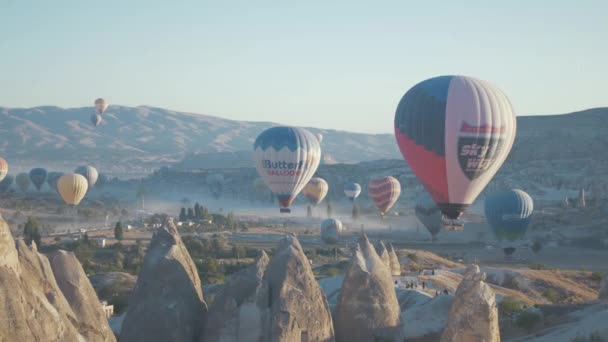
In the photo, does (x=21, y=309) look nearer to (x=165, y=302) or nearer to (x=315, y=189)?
(x=165, y=302)

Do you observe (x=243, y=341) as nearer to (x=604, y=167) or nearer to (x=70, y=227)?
(x=70, y=227)

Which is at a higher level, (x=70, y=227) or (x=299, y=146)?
(x=299, y=146)

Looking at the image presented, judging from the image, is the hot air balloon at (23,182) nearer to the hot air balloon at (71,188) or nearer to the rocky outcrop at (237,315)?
the hot air balloon at (71,188)

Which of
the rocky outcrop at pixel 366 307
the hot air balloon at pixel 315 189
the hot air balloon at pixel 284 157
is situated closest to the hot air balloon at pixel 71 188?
the hot air balloon at pixel 315 189

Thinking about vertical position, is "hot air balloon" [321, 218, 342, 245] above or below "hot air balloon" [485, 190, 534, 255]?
below

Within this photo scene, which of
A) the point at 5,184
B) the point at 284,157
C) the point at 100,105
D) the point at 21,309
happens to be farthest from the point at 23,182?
the point at 21,309

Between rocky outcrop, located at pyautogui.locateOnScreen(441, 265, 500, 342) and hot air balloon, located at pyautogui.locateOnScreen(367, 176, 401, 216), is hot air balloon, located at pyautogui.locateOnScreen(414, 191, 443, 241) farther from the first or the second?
rocky outcrop, located at pyautogui.locateOnScreen(441, 265, 500, 342)

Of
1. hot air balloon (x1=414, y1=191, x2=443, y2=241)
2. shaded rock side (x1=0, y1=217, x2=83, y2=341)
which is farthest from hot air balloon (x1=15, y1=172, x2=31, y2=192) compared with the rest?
shaded rock side (x1=0, y1=217, x2=83, y2=341)

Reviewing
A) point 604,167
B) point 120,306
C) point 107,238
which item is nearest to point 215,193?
point 604,167
